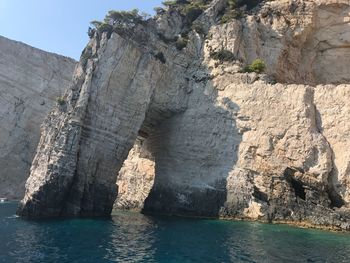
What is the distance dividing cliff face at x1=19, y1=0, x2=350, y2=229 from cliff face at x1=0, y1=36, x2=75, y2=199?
79.2 feet

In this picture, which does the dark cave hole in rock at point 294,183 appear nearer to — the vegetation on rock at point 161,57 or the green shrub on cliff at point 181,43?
the vegetation on rock at point 161,57

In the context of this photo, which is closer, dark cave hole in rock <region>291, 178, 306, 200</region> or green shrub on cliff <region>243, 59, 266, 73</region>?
dark cave hole in rock <region>291, 178, 306, 200</region>

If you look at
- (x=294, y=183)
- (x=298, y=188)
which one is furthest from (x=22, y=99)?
(x=298, y=188)

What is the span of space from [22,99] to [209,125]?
3892cm

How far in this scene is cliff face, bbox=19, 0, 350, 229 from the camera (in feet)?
102

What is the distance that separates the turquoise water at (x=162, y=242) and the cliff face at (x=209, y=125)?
320 centimetres

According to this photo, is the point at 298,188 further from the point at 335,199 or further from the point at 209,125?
the point at 209,125

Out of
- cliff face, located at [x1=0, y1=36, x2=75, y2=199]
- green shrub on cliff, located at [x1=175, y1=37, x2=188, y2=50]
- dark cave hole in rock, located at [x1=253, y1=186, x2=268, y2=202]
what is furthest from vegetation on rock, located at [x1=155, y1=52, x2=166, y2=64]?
cliff face, located at [x1=0, y1=36, x2=75, y2=199]

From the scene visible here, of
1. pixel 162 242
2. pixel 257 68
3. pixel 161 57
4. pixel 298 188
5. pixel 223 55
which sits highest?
pixel 223 55

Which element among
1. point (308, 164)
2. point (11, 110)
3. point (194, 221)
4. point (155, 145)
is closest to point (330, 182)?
point (308, 164)

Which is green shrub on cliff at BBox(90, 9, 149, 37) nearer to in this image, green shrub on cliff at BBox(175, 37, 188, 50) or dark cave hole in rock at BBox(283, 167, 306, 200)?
green shrub on cliff at BBox(175, 37, 188, 50)

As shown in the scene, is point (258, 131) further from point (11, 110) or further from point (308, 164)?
point (11, 110)

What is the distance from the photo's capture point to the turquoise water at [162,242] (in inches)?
727

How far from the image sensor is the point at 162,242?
860 inches
